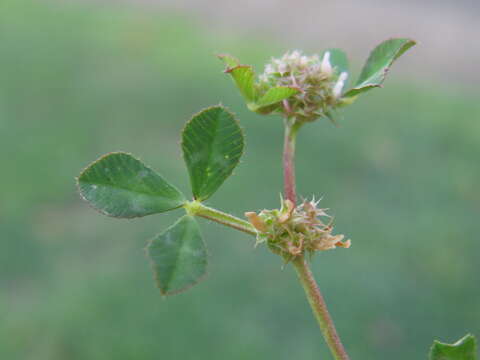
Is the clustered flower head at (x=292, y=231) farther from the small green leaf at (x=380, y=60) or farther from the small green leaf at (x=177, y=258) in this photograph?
the small green leaf at (x=380, y=60)

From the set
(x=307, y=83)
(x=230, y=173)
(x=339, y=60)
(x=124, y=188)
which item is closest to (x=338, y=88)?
(x=307, y=83)

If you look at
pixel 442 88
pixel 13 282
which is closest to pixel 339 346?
pixel 13 282

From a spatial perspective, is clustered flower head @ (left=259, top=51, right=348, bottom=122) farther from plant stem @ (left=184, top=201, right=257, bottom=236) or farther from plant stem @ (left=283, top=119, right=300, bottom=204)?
plant stem @ (left=184, top=201, right=257, bottom=236)

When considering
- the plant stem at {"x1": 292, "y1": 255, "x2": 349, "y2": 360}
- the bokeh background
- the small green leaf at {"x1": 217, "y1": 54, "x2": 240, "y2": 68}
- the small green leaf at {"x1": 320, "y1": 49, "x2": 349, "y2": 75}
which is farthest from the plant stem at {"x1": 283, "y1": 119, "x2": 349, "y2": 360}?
the bokeh background

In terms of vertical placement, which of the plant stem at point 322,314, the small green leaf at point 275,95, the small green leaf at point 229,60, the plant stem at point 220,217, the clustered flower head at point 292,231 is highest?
the small green leaf at point 229,60

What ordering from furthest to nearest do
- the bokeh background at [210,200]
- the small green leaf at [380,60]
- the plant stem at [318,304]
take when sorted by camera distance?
the bokeh background at [210,200] < the small green leaf at [380,60] < the plant stem at [318,304]

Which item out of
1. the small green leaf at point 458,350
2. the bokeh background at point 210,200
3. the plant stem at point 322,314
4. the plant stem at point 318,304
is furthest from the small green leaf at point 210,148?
the bokeh background at point 210,200

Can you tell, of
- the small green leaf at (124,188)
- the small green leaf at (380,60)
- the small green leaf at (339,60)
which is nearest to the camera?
the small green leaf at (124,188)
